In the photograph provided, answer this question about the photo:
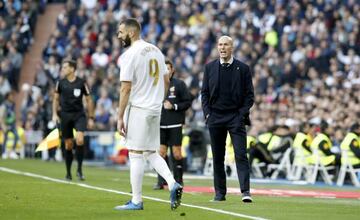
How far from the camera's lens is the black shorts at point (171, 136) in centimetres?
1828

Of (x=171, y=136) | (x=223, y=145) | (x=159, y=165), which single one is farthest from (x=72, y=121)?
(x=159, y=165)

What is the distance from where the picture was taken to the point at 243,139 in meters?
15.0

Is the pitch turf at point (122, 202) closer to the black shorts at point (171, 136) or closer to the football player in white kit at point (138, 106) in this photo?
the football player in white kit at point (138, 106)

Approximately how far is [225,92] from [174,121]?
3.37 meters

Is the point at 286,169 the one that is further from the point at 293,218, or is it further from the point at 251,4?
the point at 293,218

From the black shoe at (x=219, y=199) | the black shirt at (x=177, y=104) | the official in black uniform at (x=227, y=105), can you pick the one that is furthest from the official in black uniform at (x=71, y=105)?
the black shoe at (x=219, y=199)

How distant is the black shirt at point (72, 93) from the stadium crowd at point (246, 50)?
661cm

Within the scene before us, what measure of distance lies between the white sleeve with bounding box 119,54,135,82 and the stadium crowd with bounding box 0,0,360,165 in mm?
12227

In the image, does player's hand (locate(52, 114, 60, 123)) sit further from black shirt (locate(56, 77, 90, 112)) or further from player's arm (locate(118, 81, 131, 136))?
player's arm (locate(118, 81, 131, 136))

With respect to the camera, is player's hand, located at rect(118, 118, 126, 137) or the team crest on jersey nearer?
player's hand, located at rect(118, 118, 126, 137)

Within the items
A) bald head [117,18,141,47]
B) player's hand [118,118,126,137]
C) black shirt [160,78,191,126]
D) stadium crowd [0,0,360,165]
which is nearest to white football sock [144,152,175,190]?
player's hand [118,118,126,137]

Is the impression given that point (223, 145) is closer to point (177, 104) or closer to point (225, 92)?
point (225, 92)

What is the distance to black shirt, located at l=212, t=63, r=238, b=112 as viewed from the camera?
49.1 feet

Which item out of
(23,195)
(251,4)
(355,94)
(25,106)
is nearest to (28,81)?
(25,106)
